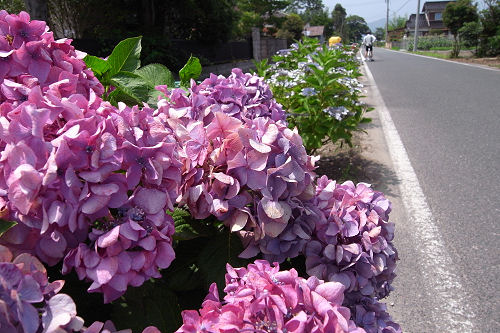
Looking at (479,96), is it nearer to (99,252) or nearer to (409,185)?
(409,185)

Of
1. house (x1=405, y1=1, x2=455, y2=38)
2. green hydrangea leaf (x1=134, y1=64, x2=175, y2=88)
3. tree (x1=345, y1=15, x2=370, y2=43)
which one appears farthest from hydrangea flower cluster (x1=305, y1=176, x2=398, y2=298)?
tree (x1=345, y1=15, x2=370, y2=43)

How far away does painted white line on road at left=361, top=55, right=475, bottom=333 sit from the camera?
8.54 feet

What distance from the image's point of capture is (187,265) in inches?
39.7

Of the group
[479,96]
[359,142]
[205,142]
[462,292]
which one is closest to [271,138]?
[205,142]

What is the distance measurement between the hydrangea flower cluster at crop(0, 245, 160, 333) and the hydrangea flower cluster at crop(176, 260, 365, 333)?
0.18m

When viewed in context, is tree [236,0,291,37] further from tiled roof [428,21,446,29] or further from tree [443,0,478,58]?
tiled roof [428,21,446,29]

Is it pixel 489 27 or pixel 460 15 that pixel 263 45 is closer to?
pixel 489 27

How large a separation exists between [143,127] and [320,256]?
51cm

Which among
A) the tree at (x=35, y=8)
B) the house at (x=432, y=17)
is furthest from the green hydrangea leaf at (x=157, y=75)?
the house at (x=432, y=17)

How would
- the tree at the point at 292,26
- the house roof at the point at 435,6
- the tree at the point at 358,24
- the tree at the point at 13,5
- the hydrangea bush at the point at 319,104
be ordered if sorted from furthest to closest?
the tree at the point at 358,24 < the house roof at the point at 435,6 < the tree at the point at 292,26 < the tree at the point at 13,5 < the hydrangea bush at the point at 319,104

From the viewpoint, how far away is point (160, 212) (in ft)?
2.33

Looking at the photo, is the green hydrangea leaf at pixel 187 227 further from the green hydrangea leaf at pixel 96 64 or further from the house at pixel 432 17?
the house at pixel 432 17

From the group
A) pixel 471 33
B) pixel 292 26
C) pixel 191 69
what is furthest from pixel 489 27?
pixel 191 69

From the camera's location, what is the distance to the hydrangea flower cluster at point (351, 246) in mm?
966
